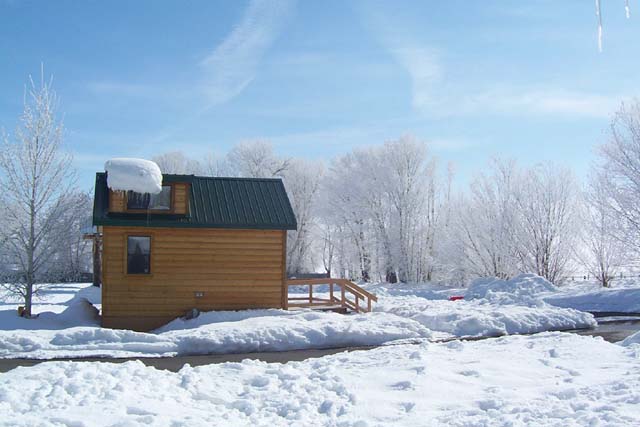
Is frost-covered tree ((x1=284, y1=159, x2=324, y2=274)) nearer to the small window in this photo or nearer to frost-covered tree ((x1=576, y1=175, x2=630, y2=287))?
frost-covered tree ((x1=576, y1=175, x2=630, y2=287))

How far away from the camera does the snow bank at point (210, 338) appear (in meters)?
13.0

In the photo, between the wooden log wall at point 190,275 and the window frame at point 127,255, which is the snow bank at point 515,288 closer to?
the wooden log wall at point 190,275

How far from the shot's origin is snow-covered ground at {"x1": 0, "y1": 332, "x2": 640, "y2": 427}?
21.0ft

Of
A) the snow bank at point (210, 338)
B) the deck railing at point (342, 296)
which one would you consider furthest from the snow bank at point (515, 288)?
the snow bank at point (210, 338)

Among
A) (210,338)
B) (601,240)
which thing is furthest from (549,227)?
(210,338)

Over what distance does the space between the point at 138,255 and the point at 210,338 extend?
4.29 m

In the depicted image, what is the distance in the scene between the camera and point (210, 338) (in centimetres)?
1355

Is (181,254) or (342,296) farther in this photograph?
(342,296)

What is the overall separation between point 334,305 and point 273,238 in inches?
138

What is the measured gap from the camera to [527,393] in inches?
294

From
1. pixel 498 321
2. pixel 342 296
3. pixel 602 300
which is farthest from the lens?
pixel 602 300

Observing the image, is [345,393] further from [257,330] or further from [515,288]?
[515,288]

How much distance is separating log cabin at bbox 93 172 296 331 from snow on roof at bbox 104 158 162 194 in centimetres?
30

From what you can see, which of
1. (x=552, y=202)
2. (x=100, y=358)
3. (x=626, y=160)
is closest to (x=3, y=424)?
(x=100, y=358)
